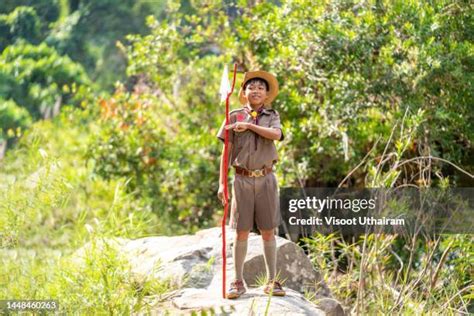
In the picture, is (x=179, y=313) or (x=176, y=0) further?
(x=176, y=0)

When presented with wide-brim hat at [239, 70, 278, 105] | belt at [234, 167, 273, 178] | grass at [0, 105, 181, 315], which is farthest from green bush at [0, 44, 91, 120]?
belt at [234, 167, 273, 178]

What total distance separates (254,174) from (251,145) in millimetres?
187

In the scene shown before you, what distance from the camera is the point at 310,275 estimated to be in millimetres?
6453

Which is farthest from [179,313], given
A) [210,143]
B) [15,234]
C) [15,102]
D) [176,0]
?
[15,102]

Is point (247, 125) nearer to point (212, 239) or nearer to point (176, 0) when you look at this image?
point (212, 239)

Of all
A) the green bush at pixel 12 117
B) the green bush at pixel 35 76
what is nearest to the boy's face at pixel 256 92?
the green bush at pixel 12 117

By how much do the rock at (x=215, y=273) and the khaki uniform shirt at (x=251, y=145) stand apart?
85cm

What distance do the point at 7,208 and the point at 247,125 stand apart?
215 centimetres

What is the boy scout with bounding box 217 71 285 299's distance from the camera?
5.59 m

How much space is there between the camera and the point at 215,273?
6.53m

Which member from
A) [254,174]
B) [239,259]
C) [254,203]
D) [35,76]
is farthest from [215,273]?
[35,76]

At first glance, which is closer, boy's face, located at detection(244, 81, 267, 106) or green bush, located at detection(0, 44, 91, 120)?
boy's face, located at detection(244, 81, 267, 106)

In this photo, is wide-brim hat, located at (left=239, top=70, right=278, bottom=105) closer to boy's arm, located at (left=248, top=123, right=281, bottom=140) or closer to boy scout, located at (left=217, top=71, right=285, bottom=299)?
boy scout, located at (left=217, top=71, right=285, bottom=299)

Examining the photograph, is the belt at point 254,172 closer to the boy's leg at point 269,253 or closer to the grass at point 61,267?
the boy's leg at point 269,253
